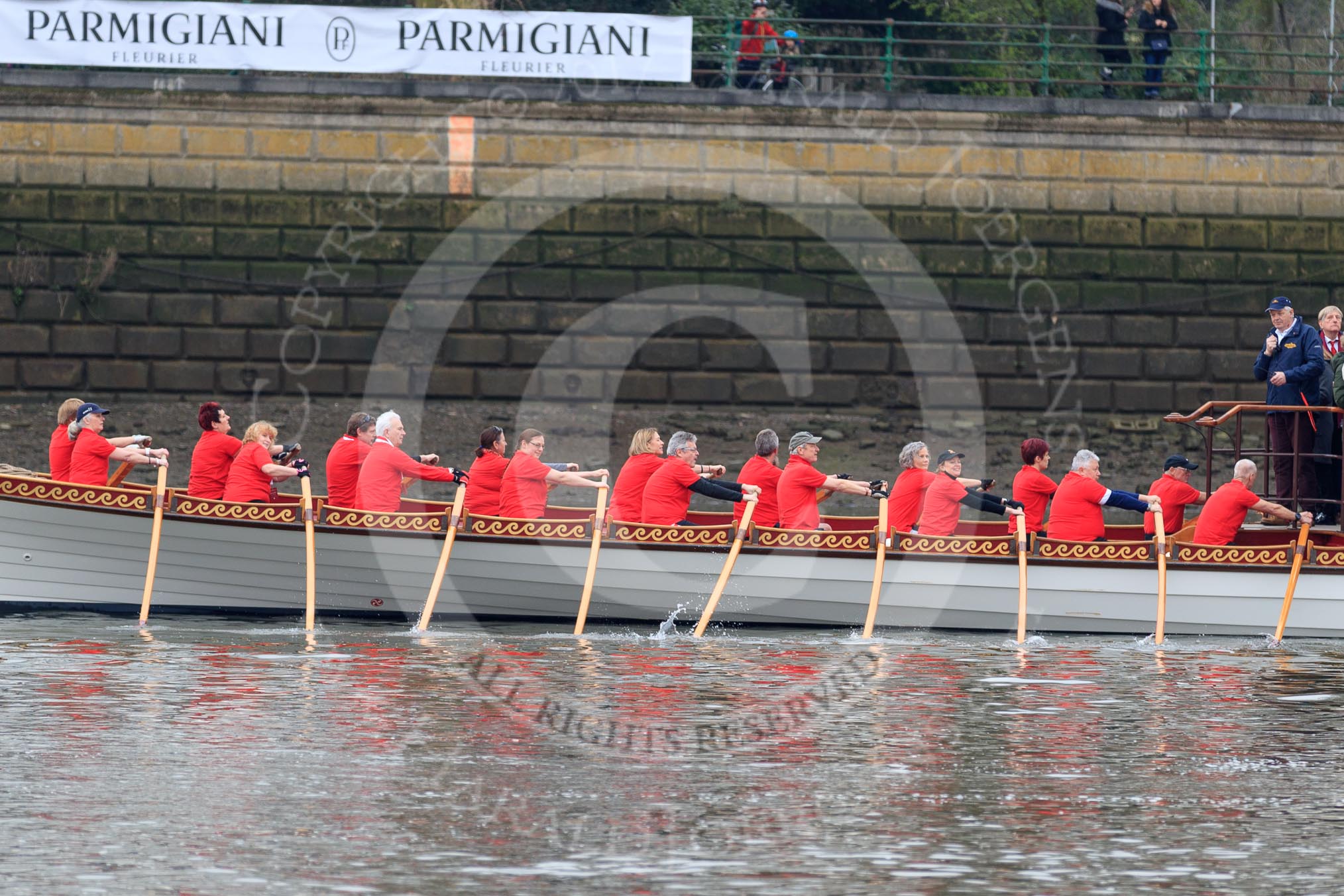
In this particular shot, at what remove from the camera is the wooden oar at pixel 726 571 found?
1520 cm

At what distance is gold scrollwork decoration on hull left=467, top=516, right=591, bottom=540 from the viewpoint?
50.3ft

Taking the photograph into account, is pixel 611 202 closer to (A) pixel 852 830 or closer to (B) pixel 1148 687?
(B) pixel 1148 687

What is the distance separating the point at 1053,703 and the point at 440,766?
4.06 meters

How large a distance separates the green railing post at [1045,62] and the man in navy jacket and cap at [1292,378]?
789 centimetres

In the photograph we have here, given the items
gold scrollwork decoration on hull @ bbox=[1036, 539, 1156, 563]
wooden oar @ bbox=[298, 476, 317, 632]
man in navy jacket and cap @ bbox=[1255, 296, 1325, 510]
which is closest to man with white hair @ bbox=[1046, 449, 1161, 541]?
gold scrollwork decoration on hull @ bbox=[1036, 539, 1156, 563]

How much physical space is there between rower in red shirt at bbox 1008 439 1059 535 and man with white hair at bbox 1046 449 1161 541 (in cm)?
34

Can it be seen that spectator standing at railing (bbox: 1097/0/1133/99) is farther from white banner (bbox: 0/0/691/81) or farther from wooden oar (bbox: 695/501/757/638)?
wooden oar (bbox: 695/501/757/638)

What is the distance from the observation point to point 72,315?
897 inches

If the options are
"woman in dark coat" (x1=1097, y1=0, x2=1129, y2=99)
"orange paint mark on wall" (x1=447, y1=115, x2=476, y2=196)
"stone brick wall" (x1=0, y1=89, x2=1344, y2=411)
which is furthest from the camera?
"woman in dark coat" (x1=1097, y1=0, x2=1129, y2=99)

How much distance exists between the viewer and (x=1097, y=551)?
15375mm

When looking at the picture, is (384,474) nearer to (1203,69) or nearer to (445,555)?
(445,555)

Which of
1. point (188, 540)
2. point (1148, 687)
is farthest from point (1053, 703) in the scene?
point (188, 540)

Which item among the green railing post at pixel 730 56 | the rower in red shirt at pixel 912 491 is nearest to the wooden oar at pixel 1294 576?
the rower in red shirt at pixel 912 491

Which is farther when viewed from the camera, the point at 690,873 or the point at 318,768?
the point at 318,768
